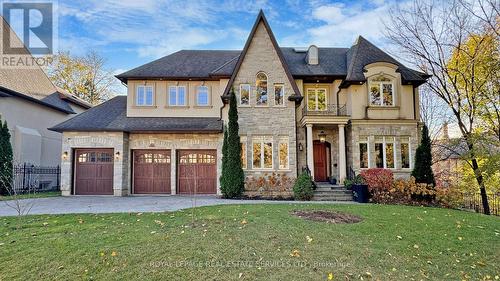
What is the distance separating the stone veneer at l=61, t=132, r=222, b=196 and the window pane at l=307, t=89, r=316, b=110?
549cm

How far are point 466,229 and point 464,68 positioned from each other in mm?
10157

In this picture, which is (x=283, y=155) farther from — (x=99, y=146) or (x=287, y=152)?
(x=99, y=146)

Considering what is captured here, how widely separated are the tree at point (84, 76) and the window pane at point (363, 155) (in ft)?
95.6

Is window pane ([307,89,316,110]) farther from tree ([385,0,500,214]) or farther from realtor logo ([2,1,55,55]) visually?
realtor logo ([2,1,55,55])

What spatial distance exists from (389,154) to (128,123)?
46.5 ft

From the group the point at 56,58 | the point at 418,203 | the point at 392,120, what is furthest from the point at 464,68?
the point at 56,58

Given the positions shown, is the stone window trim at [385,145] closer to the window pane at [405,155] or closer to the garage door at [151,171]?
the window pane at [405,155]

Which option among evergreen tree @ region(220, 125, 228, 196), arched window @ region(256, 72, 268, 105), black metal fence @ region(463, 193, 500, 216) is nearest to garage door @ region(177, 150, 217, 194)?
evergreen tree @ region(220, 125, 228, 196)

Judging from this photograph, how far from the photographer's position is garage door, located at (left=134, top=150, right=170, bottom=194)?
1584cm

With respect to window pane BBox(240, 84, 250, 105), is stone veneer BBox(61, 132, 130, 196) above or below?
below

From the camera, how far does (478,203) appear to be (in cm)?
1481

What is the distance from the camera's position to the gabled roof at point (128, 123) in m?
15.1

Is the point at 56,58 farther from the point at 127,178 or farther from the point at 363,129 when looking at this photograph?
the point at 363,129

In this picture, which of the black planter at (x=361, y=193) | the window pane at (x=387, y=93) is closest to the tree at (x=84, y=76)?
the window pane at (x=387, y=93)
